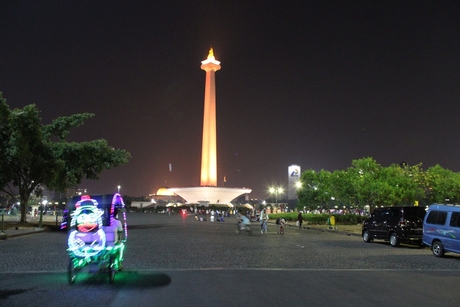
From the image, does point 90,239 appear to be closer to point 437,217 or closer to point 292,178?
point 437,217

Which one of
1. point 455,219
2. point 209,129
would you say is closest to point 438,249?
point 455,219

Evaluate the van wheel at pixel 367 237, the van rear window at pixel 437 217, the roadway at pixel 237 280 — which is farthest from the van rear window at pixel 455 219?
the van wheel at pixel 367 237

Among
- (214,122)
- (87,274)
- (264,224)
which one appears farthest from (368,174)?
(214,122)

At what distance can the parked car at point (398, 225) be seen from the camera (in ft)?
76.5

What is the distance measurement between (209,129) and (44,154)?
2832 inches

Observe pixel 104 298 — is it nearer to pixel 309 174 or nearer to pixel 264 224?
pixel 264 224

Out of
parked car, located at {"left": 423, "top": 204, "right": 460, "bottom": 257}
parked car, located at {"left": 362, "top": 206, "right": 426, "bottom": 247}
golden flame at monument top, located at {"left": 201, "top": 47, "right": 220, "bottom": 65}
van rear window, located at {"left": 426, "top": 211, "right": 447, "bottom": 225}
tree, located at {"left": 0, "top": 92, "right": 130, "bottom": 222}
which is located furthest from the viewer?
golden flame at monument top, located at {"left": 201, "top": 47, "right": 220, "bottom": 65}

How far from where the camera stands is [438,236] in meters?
19.0

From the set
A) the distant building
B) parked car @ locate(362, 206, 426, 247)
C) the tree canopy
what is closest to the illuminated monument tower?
the distant building

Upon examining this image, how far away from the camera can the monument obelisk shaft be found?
10619 centimetres

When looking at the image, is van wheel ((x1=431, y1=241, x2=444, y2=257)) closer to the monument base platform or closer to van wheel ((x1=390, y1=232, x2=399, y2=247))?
van wheel ((x1=390, y1=232, x2=399, y2=247))

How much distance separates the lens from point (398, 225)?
938 inches

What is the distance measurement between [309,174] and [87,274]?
54292 millimetres

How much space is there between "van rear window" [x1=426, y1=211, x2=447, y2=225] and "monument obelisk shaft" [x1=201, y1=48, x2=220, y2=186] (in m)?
87.2
